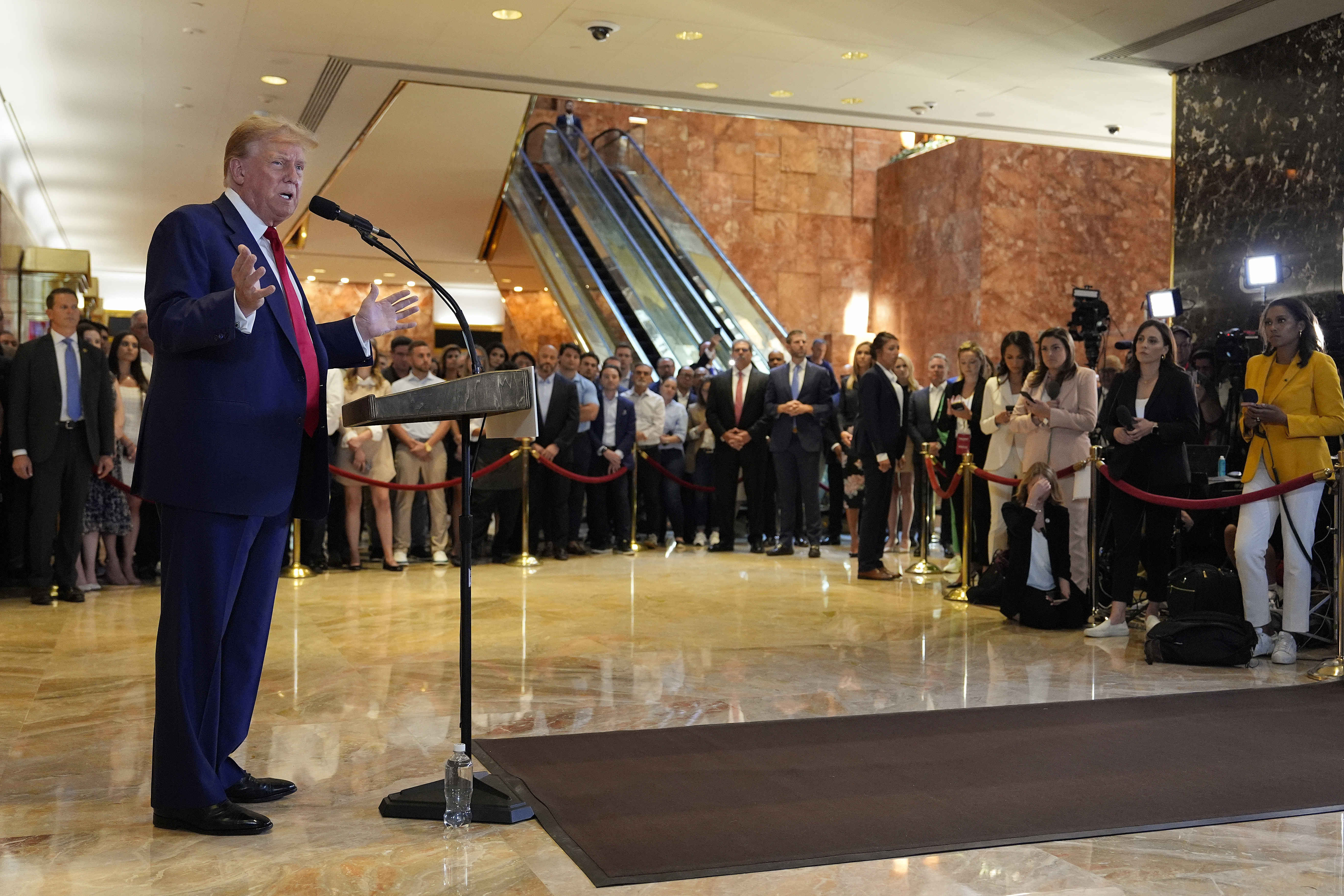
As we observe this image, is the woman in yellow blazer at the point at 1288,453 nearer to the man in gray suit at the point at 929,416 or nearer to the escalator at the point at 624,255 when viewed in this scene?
the man in gray suit at the point at 929,416

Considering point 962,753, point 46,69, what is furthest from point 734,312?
point 962,753

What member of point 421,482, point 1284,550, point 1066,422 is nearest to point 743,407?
point 421,482

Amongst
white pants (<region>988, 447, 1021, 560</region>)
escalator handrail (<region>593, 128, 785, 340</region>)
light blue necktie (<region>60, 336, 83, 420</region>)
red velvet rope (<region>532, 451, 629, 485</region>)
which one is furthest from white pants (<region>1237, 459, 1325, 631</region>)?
escalator handrail (<region>593, 128, 785, 340</region>)

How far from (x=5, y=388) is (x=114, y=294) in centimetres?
1970

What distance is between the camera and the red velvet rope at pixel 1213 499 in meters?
5.41

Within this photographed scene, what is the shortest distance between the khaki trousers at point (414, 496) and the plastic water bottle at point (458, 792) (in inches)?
229

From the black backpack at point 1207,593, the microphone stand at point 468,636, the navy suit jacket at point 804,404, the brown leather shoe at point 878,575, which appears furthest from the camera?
the navy suit jacket at point 804,404

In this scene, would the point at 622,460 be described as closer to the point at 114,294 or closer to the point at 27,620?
the point at 27,620

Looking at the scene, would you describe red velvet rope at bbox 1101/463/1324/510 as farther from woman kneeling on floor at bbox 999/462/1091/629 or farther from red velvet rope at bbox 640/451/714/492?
red velvet rope at bbox 640/451/714/492

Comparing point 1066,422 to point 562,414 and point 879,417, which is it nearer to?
point 879,417

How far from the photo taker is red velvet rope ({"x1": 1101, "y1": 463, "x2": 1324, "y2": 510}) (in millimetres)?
5414

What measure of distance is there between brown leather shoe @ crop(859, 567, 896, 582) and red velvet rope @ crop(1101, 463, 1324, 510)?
224cm

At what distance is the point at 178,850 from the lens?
9.53 ft

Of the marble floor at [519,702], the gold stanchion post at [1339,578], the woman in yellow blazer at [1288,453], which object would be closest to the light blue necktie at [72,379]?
the marble floor at [519,702]
